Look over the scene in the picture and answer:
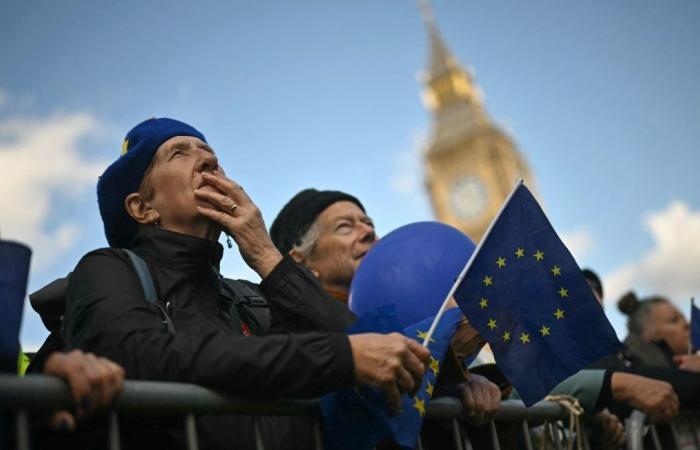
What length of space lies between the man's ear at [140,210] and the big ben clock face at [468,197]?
6576 centimetres

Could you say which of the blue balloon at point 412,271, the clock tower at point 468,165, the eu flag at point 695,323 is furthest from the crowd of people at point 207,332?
the clock tower at point 468,165

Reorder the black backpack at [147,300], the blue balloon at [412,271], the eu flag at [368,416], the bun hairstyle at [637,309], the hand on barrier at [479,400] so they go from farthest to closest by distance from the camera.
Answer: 1. the bun hairstyle at [637,309]
2. the blue balloon at [412,271]
3. the hand on barrier at [479,400]
4. the black backpack at [147,300]
5. the eu flag at [368,416]

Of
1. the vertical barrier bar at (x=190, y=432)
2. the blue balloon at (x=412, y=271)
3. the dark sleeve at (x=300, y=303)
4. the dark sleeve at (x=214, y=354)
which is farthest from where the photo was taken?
the blue balloon at (x=412, y=271)

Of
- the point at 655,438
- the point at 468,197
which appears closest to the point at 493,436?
the point at 655,438

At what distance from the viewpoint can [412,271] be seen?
354cm

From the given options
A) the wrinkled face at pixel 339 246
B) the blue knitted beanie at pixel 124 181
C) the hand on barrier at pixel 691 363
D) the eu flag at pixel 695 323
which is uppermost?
the wrinkled face at pixel 339 246

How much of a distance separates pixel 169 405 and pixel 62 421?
0.28 m

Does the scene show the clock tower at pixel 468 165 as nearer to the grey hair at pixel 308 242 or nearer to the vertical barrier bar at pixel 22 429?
the grey hair at pixel 308 242

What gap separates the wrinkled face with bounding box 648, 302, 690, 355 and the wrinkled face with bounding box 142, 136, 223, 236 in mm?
3587

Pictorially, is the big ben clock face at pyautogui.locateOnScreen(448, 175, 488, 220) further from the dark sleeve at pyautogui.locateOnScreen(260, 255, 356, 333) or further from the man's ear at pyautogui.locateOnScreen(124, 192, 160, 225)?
the dark sleeve at pyautogui.locateOnScreen(260, 255, 356, 333)

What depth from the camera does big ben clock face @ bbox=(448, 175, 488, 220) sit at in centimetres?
6812

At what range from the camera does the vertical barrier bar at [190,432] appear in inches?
75.5

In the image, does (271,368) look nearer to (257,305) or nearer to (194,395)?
(194,395)

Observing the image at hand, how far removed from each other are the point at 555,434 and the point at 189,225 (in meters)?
1.57
